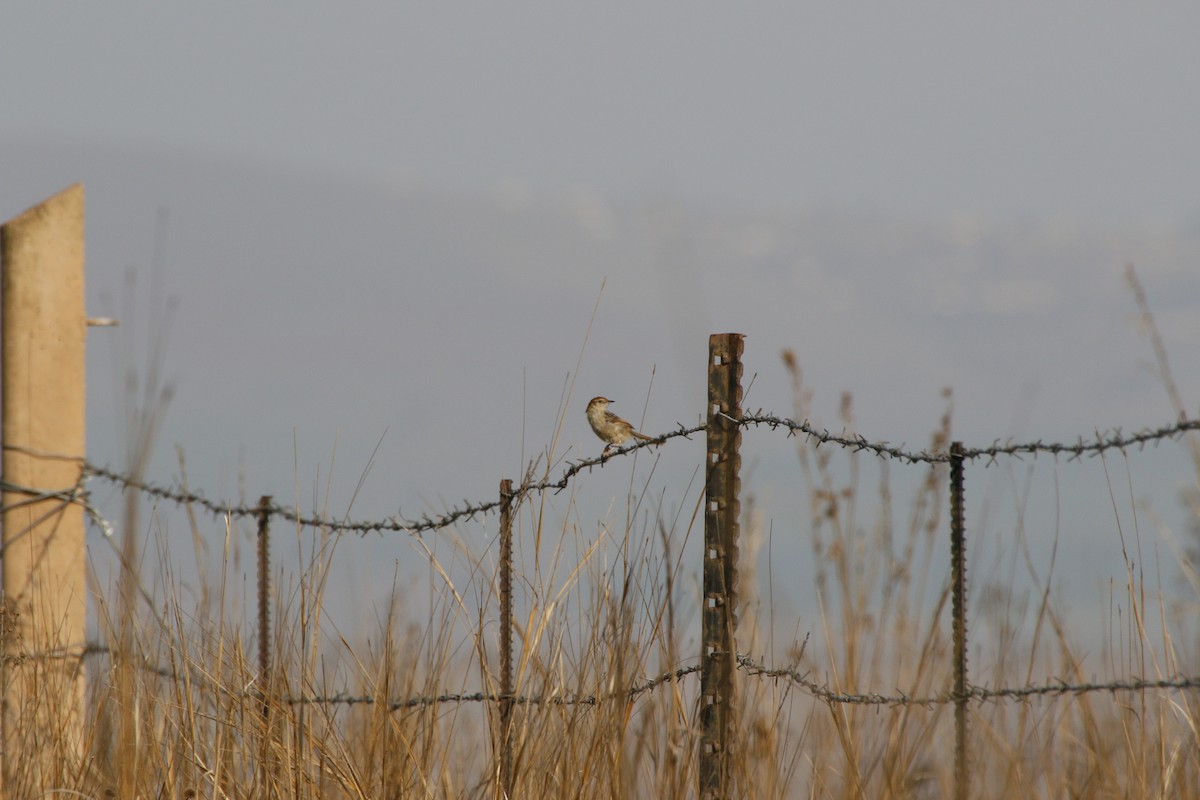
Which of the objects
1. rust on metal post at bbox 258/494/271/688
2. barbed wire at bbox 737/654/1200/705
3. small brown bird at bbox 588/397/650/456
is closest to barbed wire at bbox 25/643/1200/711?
barbed wire at bbox 737/654/1200/705

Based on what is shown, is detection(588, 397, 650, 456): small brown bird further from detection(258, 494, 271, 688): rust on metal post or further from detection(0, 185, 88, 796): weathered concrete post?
detection(0, 185, 88, 796): weathered concrete post

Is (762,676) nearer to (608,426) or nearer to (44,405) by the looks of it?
(608,426)

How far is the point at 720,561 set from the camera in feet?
10.6

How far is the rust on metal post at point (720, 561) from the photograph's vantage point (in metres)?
3.12

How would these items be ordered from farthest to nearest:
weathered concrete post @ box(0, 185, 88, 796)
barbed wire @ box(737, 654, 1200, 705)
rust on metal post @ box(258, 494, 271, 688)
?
1. weathered concrete post @ box(0, 185, 88, 796)
2. rust on metal post @ box(258, 494, 271, 688)
3. barbed wire @ box(737, 654, 1200, 705)

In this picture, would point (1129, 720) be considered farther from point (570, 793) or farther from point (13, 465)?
point (13, 465)

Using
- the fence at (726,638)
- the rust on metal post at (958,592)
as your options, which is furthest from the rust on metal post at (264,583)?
the rust on metal post at (958,592)

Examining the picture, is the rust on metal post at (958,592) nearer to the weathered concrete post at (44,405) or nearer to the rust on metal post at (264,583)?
the rust on metal post at (264,583)

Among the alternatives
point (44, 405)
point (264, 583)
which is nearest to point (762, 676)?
point (264, 583)

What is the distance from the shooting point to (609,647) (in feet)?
10.0

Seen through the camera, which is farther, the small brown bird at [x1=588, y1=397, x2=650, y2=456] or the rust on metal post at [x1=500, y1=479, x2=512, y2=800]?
the small brown bird at [x1=588, y1=397, x2=650, y2=456]

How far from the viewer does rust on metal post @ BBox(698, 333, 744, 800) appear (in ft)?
10.2

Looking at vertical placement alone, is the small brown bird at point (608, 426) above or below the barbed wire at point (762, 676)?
above

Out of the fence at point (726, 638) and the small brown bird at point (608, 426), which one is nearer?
the fence at point (726, 638)
